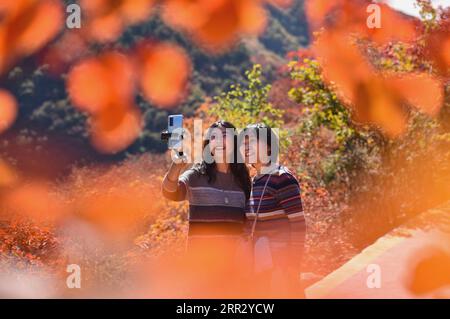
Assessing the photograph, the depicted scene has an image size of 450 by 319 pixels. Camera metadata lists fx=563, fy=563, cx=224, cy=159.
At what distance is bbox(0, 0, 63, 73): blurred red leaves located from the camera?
66.9ft

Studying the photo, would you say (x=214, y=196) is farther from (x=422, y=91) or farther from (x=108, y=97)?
(x=108, y=97)

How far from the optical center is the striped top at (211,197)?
329 centimetres

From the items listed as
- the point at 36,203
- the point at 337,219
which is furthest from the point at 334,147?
the point at 36,203

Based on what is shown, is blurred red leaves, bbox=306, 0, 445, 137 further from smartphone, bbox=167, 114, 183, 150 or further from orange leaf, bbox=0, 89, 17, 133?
orange leaf, bbox=0, 89, 17, 133

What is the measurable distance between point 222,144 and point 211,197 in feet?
1.11

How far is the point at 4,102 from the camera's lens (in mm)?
24281

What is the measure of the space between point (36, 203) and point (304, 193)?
431 cm

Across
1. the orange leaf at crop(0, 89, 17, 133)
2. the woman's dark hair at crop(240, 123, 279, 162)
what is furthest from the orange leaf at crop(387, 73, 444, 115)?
the orange leaf at crop(0, 89, 17, 133)

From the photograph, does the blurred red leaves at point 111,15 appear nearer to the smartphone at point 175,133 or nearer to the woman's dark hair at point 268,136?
the smartphone at point 175,133

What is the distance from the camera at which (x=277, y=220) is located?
3104 mm

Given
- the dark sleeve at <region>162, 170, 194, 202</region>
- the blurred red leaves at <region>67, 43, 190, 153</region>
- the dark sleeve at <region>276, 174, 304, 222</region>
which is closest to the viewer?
the dark sleeve at <region>276, 174, 304, 222</region>

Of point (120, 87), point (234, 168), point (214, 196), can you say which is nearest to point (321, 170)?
point (234, 168)

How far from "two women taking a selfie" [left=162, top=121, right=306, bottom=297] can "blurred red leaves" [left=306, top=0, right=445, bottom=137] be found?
4.76 metres
